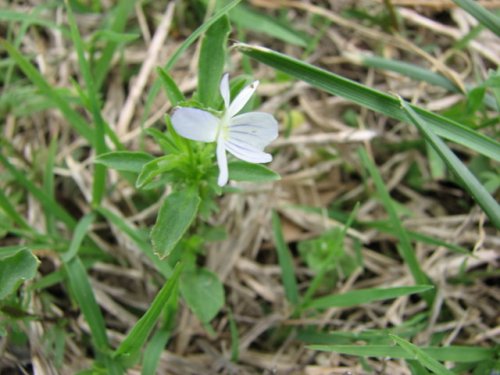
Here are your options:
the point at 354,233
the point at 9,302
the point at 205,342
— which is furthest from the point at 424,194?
the point at 9,302

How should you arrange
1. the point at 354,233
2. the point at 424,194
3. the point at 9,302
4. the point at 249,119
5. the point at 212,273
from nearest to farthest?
the point at 249,119
the point at 9,302
the point at 212,273
the point at 354,233
the point at 424,194

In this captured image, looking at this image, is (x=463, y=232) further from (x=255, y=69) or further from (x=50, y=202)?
(x=50, y=202)

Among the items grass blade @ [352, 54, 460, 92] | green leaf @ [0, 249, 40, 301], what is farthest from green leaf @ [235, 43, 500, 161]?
green leaf @ [0, 249, 40, 301]

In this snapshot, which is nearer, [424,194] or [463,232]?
[463,232]

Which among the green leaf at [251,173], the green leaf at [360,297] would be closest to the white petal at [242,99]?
the green leaf at [251,173]

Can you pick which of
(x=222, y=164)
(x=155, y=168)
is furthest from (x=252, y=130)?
(x=155, y=168)

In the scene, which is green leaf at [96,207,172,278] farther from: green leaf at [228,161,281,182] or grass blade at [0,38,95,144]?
green leaf at [228,161,281,182]
